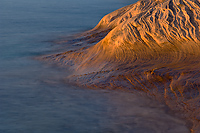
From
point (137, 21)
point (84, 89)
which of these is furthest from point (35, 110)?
point (137, 21)

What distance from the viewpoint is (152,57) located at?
15.3 feet

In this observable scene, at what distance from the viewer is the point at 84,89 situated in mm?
4195

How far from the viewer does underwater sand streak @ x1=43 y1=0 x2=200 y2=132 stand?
4.06 m

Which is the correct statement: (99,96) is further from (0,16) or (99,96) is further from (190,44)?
(0,16)

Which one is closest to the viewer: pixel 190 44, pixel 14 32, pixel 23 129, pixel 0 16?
pixel 23 129

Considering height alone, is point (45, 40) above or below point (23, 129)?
above

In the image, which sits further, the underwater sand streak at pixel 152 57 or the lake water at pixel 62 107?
the underwater sand streak at pixel 152 57

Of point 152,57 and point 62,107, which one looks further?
point 152,57

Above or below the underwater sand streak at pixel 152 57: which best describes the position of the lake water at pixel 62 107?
below

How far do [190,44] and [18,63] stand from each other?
3163mm

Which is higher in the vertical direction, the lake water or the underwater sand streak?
the underwater sand streak

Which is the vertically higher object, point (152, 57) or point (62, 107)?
point (152, 57)

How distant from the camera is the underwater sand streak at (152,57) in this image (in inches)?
160

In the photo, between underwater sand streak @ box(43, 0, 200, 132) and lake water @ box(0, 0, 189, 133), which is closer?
lake water @ box(0, 0, 189, 133)
